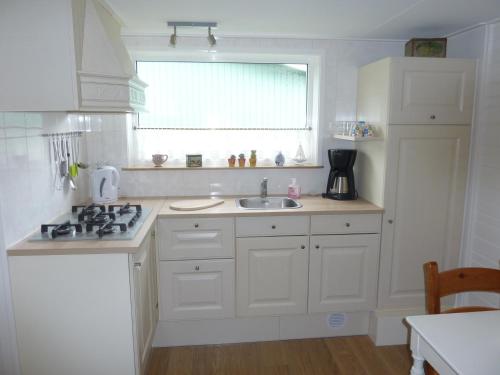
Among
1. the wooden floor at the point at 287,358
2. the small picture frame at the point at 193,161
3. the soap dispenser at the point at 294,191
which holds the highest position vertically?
the small picture frame at the point at 193,161

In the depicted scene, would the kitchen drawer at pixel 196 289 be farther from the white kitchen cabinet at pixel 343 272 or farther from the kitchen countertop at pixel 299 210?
the white kitchen cabinet at pixel 343 272

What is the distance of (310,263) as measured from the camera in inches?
103

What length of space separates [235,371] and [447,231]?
5.64 ft

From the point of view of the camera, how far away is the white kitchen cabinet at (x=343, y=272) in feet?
8.54

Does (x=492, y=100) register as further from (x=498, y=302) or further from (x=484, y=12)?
(x=498, y=302)

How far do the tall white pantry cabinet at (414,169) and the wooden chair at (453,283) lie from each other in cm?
100

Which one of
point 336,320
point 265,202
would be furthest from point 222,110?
point 336,320

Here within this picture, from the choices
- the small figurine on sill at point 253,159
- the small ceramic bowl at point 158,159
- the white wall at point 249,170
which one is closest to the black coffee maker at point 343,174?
the white wall at point 249,170

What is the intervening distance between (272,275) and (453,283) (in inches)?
48.9

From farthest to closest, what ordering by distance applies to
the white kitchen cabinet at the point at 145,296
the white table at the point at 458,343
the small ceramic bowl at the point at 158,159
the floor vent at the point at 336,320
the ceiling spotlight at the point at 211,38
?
the small ceramic bowl at the point at 158,159 → the floor vent at the point at 336,320 → the ceiling spotlight at the point at 211,38 → the white kitchen cabinet at the point at 145,296 → the white table at the point at 458,343

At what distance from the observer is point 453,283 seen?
158 centimetres

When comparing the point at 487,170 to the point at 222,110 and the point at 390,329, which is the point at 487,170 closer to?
the point at 390,329

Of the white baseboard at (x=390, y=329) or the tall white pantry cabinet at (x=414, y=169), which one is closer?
the tall white pantry cabinet at (x=414, y=169)

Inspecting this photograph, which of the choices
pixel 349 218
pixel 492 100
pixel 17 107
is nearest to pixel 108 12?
pixel 17 107
